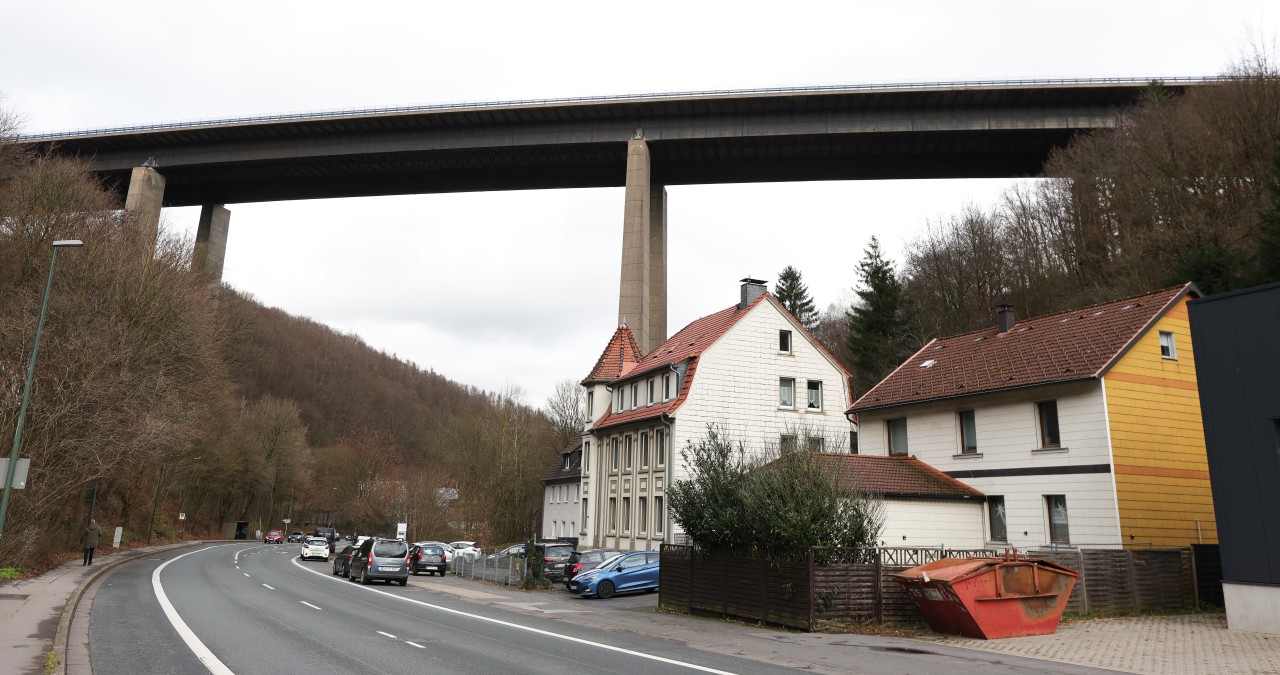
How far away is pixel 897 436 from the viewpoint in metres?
30.4

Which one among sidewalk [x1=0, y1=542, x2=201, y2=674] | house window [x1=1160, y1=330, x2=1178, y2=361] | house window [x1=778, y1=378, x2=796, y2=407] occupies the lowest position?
sidewalk [x1=0, y1=542, x2=201, y2=674]

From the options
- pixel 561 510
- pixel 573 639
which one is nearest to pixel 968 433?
pixel 573 639

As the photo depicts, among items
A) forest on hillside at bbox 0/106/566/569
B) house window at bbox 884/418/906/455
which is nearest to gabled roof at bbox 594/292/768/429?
house window at bbox 884/418/906/455

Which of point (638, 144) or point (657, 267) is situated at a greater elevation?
point (638, 144)

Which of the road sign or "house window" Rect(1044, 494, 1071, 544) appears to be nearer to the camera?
the road sign

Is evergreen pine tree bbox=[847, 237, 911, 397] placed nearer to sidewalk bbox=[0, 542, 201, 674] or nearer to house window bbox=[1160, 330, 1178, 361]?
house window bbox=[1160, 330, 1178, 361]

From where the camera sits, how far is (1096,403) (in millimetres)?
23297

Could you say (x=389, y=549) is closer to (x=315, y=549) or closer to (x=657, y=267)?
(x=315, y=549)

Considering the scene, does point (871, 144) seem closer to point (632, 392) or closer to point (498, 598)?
point (632, 392)

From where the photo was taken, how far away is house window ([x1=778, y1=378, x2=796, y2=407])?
127 feet

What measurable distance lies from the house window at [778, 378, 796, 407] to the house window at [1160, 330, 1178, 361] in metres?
16.4

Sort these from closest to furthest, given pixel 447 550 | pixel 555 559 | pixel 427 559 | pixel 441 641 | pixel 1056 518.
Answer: pixel 441 641, pixel 1056 518, pixel 555 559, pixel 427 559, pixel 447 550

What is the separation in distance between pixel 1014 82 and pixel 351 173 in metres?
47.6

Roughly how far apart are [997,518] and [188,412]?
105ft
